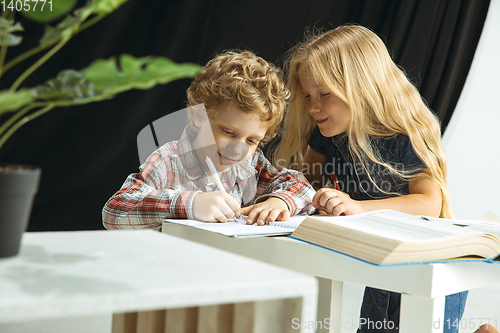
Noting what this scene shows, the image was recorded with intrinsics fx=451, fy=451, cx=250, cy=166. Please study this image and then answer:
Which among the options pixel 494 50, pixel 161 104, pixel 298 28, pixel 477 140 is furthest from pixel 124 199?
pixel 494 50

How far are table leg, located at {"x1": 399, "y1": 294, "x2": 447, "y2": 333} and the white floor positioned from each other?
88 centimetres

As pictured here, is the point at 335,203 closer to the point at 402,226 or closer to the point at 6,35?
the point at 402,226

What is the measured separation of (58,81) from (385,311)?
888 mm

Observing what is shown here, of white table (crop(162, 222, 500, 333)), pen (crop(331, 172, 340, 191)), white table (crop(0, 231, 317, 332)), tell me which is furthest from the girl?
white table (crop(0, 231, 317, 332))

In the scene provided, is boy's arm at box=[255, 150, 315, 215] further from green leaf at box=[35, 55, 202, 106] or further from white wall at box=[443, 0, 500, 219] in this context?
white wall at box=[443, 0, 500, 219]

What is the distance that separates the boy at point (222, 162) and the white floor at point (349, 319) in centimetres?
43

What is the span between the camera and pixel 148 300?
0.25 meters

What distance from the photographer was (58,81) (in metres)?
0.27

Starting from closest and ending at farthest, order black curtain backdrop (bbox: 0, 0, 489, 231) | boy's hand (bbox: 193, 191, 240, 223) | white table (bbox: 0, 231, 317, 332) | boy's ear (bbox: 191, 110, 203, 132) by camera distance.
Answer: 1. white table (bbox: 0, 231, 317, 332)
2. boy's hand (bbox: 193, 191, 240, 223)
3. boy's ear (bbox: 191, 110, 203, 132)
4. black curtain backdrop (bbox: 0, 0, 489, 231)

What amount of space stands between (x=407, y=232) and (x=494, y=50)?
7.42ft

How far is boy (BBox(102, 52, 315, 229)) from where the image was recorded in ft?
2.58

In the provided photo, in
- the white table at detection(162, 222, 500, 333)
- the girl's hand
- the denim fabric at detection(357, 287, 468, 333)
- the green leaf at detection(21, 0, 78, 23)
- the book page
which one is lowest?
the denim fabric at detection(357, 287, 468, 333)

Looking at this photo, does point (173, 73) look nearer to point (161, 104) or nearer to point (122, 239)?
point (122, 239)

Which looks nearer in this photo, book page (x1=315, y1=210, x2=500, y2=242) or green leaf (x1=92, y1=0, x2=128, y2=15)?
green leaf (x1=92, y1=0, x2=128, y2=15)
